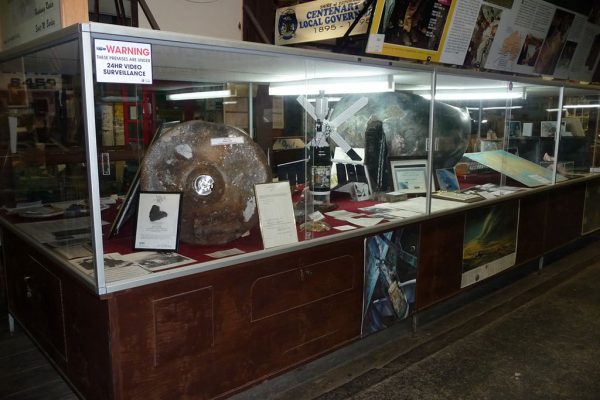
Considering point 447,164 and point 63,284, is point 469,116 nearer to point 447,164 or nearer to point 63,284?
point 447,164

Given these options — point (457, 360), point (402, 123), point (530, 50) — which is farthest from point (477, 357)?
point (530, 50)

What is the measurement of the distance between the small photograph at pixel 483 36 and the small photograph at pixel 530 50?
68 cm

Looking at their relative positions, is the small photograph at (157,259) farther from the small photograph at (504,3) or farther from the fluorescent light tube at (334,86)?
the small photograph at (504,3)

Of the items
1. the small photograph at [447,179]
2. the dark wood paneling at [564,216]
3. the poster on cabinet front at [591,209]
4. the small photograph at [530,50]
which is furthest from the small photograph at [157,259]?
the poster on cabinet front at [591,209]

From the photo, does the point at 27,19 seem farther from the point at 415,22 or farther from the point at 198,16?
the point at 415,22

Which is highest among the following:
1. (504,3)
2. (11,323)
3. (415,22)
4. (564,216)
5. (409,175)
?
(504,3)

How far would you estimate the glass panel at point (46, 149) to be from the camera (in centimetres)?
218

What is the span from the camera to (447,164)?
411 cm

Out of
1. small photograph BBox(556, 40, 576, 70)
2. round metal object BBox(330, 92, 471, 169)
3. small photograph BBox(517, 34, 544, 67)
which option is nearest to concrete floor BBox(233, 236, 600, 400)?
round metal object BBox(330, 92, 471, 169)

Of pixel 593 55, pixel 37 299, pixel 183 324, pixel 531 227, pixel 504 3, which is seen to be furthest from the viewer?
pixel 593 55

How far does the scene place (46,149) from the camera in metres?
2.81

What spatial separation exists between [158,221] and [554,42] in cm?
491

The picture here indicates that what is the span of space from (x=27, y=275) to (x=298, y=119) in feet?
6.25

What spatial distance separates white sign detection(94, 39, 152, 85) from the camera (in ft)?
6.06
